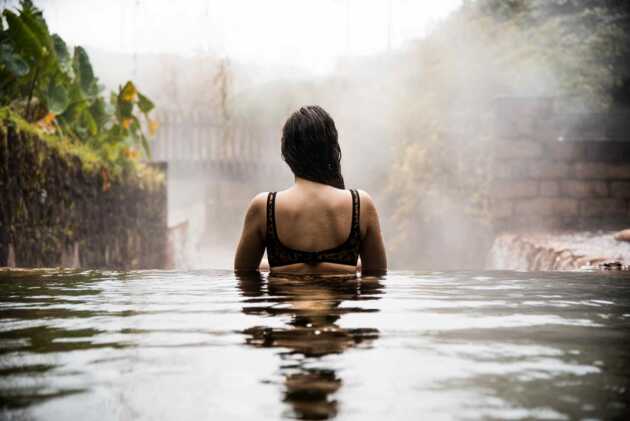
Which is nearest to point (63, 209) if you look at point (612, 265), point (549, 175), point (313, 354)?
point (612, 265)

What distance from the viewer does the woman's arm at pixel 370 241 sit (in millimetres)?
3236

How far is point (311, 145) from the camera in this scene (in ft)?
10.5

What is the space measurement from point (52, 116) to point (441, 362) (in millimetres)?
5050

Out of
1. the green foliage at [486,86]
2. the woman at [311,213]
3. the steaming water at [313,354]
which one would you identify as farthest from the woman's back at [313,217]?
the green foliage at [486,86]

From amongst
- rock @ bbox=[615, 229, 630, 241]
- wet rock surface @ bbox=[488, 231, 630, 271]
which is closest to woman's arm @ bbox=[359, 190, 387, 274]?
wet rock surface @ bbox=[488, 231, 630, 271]

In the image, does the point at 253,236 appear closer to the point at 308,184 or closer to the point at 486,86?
the point at 308,184

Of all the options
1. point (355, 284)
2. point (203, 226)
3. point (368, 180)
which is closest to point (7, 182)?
point (355, 284)

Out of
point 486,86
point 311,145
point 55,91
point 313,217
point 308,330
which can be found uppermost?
point 486,86

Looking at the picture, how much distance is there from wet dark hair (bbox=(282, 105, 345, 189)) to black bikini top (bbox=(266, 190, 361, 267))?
17cm

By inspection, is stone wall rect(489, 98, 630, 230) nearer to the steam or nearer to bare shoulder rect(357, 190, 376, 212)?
the steam

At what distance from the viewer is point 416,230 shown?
400 inches

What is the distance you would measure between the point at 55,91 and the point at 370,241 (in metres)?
3.33

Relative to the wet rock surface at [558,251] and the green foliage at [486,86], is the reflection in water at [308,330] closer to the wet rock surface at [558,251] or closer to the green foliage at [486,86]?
the wet rock surface at [558,251]

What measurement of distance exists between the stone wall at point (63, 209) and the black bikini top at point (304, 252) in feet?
6.07
